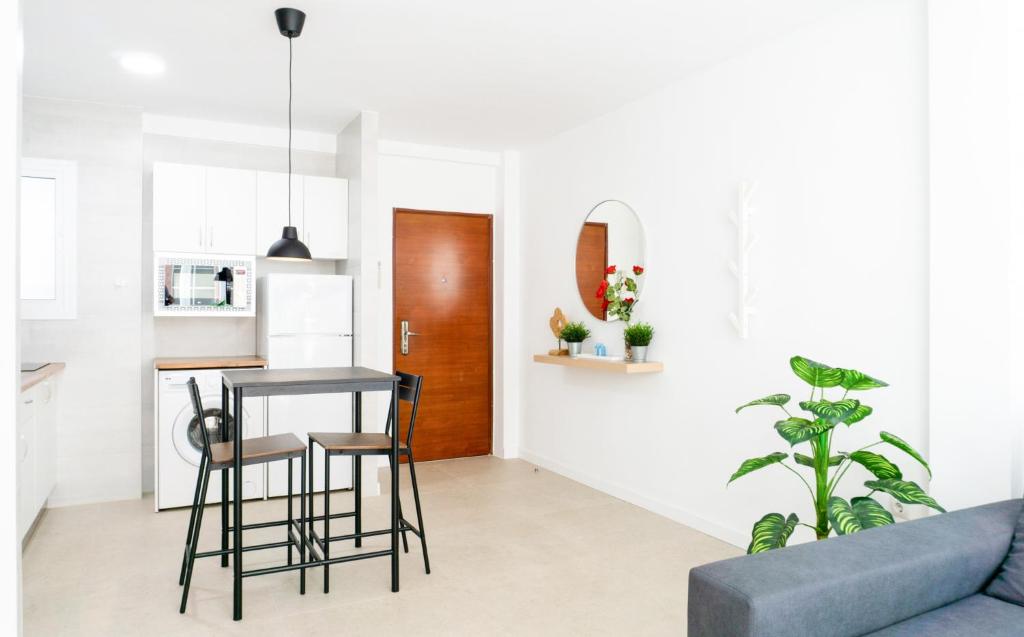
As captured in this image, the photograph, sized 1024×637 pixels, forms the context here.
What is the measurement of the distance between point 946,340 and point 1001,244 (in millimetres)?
402

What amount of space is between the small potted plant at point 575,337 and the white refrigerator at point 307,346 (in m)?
1.54

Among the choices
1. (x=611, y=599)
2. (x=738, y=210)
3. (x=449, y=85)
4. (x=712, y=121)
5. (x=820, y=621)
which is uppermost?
(x=449, y=85)

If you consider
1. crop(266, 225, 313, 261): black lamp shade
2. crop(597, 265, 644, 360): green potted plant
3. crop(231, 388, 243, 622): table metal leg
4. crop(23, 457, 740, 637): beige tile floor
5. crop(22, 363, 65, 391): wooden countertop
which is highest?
crop(266, 225, 313, 261): black lamp shade

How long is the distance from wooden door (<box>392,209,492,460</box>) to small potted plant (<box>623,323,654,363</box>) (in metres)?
1.98

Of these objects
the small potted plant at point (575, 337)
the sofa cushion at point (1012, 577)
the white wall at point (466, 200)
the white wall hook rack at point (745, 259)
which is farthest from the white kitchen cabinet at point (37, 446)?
the sofa cushion at point (1012, 577)

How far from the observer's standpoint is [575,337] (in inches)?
191

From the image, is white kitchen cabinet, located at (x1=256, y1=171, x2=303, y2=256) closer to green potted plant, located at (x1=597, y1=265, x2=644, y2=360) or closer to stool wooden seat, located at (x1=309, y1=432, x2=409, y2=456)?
Answer: stool wooden seat, located at (x1=309, y1=432, x2=409, y2=456)

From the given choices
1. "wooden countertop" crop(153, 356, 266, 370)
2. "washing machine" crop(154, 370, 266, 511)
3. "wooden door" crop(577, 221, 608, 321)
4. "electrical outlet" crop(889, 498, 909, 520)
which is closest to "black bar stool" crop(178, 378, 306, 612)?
"washing machine" crop(154, 370, 266, 511)

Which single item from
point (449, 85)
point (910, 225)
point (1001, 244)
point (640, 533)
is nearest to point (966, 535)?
point (1001, 244)

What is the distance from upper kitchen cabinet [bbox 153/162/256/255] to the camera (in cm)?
448

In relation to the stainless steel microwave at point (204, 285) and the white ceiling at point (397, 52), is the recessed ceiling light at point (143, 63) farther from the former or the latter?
the stainless steel microwave at point (204, 285)

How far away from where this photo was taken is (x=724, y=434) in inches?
147

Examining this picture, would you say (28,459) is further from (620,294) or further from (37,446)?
(620,294)

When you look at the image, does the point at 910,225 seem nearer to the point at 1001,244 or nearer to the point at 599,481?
the point at 1001,244
